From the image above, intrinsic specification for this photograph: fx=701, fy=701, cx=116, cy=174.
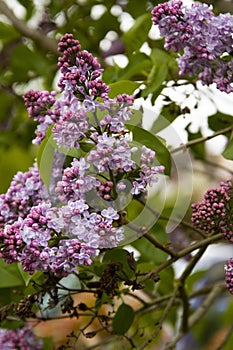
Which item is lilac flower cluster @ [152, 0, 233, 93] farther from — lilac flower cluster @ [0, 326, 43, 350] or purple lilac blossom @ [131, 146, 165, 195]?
lilac flower cluster @ [0, 326, 43, 350]

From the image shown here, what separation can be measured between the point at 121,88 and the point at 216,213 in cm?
18

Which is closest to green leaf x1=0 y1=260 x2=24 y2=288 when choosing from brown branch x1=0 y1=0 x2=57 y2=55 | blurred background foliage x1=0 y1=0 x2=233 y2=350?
blurred background foliage x1=0 y1=0 x2=233 y2=350

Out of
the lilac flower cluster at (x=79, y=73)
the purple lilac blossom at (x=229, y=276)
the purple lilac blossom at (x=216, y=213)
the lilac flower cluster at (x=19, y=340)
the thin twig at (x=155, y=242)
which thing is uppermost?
the lilac flower cluster at (x=79, y=73)

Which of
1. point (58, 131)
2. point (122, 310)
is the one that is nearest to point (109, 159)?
point (58, 131)

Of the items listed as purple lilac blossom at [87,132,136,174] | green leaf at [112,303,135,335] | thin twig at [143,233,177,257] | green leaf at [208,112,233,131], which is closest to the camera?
purple lilac blossom at [87,132,136,174]

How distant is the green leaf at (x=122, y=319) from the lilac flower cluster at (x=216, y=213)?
199mm

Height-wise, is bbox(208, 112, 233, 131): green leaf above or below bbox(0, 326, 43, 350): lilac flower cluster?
above

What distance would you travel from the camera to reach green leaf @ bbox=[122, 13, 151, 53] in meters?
0.93

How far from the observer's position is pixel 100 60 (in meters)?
1.26

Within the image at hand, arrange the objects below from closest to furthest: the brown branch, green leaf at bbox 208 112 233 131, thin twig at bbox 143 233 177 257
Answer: thin twig at bbox 143 233 177 257 < green leaf at bbox 208 112 233 131 < the brown branch

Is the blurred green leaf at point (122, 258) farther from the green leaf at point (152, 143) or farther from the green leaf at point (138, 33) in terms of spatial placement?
the green leaf at point (138, 33)

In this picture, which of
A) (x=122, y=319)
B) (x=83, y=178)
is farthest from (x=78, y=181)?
(x=122, y=319)

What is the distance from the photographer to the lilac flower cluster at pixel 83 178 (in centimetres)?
60

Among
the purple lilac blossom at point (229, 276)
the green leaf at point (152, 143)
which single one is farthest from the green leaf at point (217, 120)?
the purple lilac blossom at point (229, 276)
